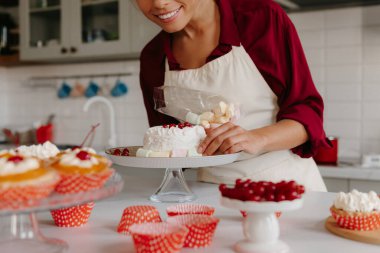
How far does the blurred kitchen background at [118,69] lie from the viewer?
2.63 meters

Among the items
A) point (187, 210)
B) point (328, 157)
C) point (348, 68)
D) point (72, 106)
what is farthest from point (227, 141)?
point (72, 106)

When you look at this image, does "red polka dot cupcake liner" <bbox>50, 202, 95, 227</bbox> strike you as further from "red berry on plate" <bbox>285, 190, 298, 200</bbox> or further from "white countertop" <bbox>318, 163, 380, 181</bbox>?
"white countertop" <bbox>318, 163, 380, 181</bbox>

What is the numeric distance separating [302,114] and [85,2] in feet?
7.48

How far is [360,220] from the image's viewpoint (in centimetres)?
93

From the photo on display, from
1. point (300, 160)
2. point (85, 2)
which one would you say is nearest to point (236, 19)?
point (300, 160)

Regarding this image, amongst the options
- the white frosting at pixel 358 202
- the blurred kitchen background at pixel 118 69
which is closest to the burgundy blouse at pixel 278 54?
the white frosting at pixel 358 202

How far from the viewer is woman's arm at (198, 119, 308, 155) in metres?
1.26

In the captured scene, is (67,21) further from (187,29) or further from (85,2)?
(187,29)

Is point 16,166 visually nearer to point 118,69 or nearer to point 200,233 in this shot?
point 200,233

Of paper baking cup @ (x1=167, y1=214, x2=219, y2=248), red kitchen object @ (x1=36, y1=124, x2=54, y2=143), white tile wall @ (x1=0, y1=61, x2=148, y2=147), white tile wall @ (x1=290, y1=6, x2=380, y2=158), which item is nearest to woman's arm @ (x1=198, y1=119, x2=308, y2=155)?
paper baking cup @ (x1=167, y1=214, x2=219, y2=248)

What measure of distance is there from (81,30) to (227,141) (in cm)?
226

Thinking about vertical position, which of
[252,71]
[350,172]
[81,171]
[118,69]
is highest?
[118,69]

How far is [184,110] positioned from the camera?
1.59 m

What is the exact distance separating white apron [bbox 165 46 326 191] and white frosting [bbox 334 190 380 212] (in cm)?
56
